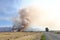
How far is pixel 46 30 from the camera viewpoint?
51.5 metres
